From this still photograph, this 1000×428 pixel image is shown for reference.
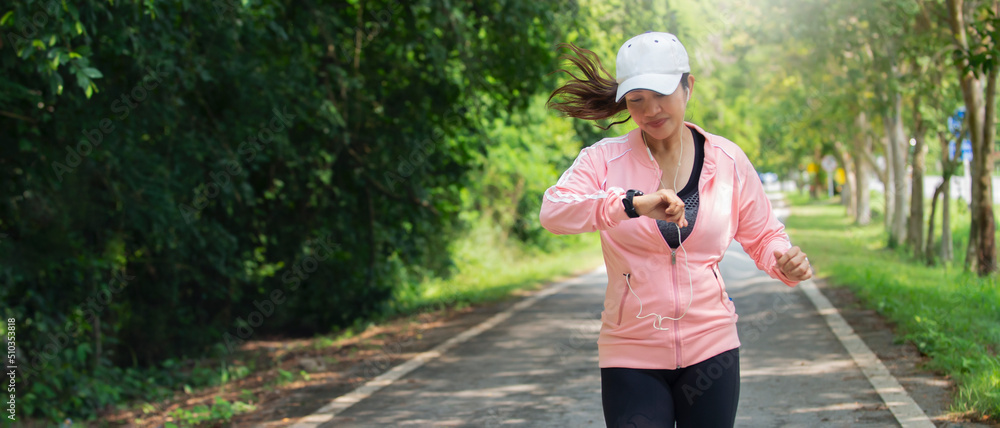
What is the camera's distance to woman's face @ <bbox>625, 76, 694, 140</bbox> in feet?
8.57

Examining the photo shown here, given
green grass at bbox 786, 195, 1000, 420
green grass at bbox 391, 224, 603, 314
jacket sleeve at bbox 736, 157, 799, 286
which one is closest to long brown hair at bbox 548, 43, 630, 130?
jacket sleeve at bbox 736, 157, 799, 286

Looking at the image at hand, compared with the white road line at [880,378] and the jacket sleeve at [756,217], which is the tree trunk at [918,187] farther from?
the jacket sleeve at [756,217]

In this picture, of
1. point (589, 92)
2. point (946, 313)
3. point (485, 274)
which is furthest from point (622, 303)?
point (485, 274)

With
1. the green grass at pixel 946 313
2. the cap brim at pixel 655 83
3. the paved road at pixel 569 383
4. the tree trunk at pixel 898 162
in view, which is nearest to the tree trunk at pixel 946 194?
the green grass at pixel 946 313

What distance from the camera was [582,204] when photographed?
2.54 metres

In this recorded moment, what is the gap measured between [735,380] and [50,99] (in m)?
6.11

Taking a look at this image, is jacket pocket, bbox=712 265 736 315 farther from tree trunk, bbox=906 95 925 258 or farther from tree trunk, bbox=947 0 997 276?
tree trunk, bbox=906 95 925 258

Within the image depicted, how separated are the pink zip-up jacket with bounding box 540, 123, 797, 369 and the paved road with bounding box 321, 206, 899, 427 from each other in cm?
270

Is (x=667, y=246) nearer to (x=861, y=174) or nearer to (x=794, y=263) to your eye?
(x=794, y=263)

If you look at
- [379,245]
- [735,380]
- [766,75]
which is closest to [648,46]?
[735,380]

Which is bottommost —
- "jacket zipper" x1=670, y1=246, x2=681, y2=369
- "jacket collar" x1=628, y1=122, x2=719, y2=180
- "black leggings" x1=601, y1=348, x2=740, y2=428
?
"black leggings" x1=601, y1=348, x2=740, y2=428

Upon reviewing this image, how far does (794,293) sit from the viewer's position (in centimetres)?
1205

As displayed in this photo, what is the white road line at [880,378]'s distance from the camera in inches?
198

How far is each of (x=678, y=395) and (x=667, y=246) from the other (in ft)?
1.55
